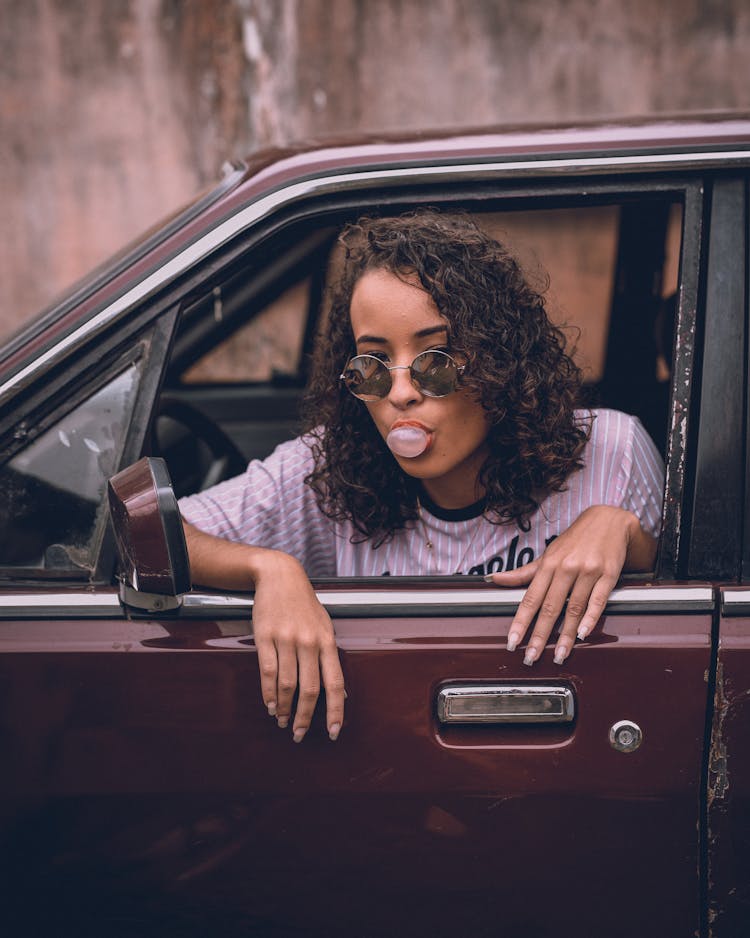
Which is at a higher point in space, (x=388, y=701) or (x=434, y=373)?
(x=434, y=373)

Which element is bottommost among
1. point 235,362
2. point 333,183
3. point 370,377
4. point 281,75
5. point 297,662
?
point 297,662

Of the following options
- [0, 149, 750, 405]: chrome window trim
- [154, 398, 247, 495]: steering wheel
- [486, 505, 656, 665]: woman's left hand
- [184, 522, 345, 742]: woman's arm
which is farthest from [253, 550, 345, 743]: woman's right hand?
[154, 398, 247, 495]: steering wheel


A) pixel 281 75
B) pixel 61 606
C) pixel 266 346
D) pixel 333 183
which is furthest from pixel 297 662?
pixel 281 75

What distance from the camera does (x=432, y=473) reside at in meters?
1.59

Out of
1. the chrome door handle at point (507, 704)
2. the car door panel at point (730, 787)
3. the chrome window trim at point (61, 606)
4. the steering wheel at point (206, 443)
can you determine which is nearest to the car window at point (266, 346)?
the steering wheel at point (206, 443)

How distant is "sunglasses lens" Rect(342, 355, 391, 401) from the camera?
154cm

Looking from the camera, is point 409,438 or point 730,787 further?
point 409,438

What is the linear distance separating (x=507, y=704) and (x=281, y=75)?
473cm

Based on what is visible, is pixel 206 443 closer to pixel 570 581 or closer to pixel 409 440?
pixel 409 440

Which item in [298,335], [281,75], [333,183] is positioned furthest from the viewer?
[281,75]

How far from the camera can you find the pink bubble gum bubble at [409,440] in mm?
1529

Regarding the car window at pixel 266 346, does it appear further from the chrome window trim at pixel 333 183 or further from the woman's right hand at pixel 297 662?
the woman's right hand at pixel 297 662

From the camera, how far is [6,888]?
139 centimetres

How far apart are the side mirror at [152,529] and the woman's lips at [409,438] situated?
0.42m
